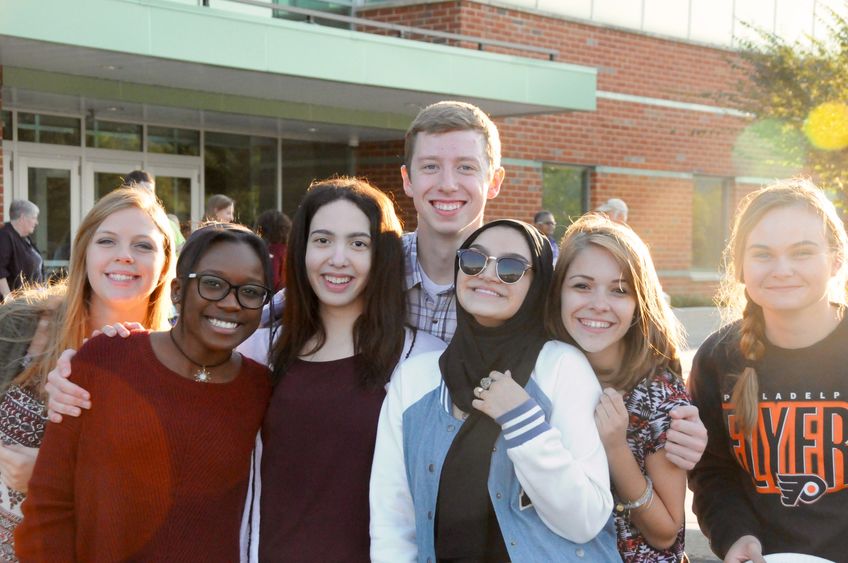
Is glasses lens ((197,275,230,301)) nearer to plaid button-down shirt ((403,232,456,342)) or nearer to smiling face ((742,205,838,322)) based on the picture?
plaid button-down shirt ((403,232,456,342))

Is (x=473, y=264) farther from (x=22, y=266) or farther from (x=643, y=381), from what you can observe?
(x=22, y=266)

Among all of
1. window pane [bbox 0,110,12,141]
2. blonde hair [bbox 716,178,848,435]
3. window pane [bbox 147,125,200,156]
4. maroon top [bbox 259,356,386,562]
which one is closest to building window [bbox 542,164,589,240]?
window pane [bbox 147,125,200,156]

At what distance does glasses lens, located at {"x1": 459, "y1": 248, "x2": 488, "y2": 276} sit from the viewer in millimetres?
2920

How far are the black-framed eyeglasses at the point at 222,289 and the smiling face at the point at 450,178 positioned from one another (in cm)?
94

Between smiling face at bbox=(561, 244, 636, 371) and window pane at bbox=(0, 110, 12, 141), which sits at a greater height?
window pane at bbox=(0, 110, 12, 141)

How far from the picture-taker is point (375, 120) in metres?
14.6

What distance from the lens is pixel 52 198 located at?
13594 mm

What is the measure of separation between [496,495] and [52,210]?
40.0ft

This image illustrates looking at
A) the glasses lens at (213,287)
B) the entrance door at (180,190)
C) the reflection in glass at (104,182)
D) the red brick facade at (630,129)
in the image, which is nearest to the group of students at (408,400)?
the glasses lens at (213,287)

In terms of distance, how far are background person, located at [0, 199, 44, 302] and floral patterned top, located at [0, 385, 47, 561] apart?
7.29 metres

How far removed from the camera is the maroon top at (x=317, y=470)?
9.74 ft

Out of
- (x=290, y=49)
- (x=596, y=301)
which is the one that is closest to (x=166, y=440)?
(x=596, y=301)

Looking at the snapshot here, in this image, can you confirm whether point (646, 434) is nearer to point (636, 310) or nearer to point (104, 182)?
point (636, 310)

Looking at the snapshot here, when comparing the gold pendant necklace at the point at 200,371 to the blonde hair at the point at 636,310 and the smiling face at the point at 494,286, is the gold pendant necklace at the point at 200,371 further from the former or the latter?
the blonde hair at the point at 636,310
